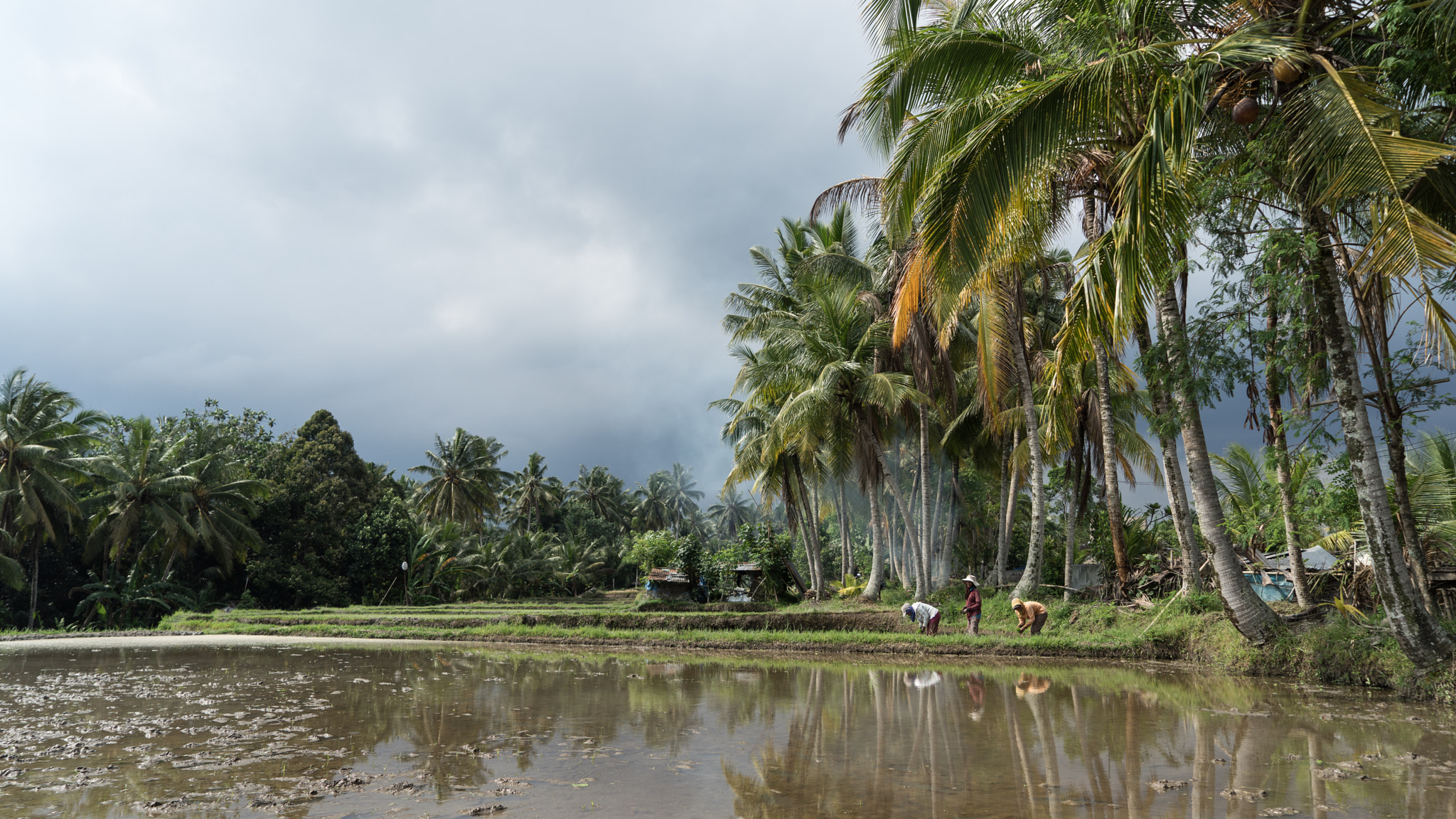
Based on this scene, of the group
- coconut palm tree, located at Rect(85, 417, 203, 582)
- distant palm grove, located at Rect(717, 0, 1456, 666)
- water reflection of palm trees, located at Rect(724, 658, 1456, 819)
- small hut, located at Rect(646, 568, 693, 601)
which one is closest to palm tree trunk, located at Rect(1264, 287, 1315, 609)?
distant palm grove, located at Rect(717, 0, 1456, 666)

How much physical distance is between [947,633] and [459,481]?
37.9m

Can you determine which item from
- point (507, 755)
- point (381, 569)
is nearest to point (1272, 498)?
point (507, 755)

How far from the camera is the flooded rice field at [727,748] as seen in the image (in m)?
4.34

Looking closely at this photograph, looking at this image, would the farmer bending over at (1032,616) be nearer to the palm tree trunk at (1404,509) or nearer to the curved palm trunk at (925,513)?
the curved palm trunk at (925,513)

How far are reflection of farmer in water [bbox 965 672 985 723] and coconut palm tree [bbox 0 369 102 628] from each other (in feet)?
102

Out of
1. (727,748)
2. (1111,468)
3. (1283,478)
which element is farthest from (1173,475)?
(727,748)

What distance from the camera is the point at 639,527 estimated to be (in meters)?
70.2

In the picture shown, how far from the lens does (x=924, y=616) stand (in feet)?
50.4

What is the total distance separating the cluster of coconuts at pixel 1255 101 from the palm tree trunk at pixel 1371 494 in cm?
152

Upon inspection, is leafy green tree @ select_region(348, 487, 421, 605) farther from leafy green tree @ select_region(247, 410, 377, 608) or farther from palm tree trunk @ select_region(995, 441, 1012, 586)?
palm tree trunk @ select_region(995, 441, 1012, 586)

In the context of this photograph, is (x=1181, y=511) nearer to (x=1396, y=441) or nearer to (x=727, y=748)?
(x=1396, y=441)

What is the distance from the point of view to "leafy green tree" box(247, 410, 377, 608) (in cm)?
3416

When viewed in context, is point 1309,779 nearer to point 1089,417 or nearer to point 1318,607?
point 1318,607

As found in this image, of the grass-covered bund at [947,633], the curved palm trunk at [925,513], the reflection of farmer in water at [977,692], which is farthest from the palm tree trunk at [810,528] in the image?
the reflection of farmer in water at [977,692]
